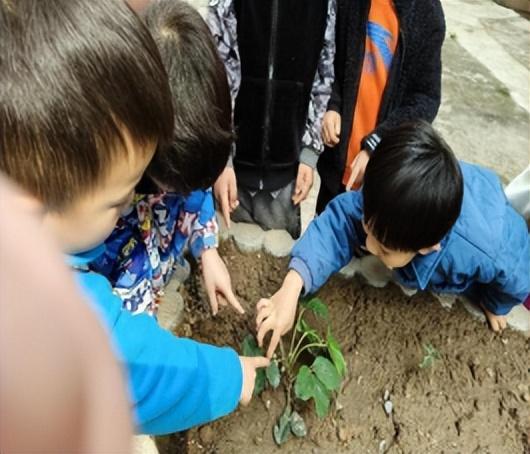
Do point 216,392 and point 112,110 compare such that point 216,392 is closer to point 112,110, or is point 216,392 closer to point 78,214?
point 78,214

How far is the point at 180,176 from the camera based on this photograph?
1108 millimetres

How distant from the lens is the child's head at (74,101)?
2.19 ft

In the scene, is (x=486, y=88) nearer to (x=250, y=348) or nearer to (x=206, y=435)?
(x=250, y=348)

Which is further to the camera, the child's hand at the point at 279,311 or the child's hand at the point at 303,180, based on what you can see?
the child's hand at the point at 303,180

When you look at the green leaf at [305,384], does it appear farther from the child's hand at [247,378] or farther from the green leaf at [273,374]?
the child's hand at [247,378]

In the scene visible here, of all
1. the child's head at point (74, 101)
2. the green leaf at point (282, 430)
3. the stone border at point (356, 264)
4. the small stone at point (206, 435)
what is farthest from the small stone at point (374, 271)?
the child's head at point (74, 101)

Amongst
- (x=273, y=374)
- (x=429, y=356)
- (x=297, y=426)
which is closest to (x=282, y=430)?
(x=297, y=426)

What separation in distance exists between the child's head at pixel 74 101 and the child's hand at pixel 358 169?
0.96m

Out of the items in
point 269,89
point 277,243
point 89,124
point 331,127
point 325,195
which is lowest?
point 325,195

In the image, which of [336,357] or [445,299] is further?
[445,299]

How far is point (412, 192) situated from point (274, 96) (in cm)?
55

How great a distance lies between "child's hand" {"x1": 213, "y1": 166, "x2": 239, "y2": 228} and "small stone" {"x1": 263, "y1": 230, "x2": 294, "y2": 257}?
127mm

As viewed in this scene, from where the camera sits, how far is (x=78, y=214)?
2.64ft

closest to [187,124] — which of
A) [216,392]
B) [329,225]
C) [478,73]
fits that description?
[216,392]
